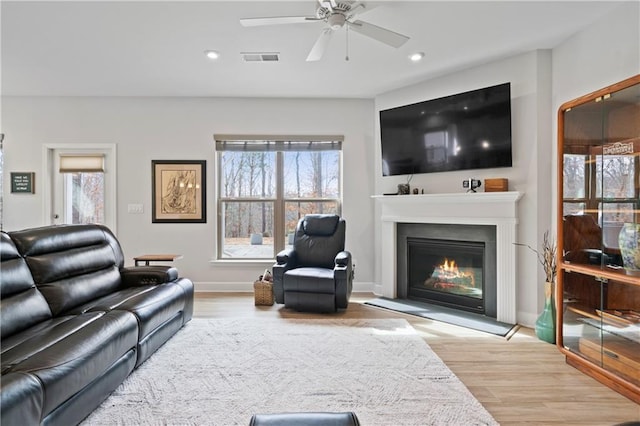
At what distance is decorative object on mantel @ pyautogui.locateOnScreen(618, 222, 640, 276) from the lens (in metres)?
2.16

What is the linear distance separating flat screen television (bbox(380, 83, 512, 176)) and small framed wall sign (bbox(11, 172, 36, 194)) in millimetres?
4831

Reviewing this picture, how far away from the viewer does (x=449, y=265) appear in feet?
13.0

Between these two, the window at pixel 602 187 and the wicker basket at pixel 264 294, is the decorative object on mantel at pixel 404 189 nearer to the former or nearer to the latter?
the window at pixel 602 187

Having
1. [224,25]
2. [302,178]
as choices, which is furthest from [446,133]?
[224,25]

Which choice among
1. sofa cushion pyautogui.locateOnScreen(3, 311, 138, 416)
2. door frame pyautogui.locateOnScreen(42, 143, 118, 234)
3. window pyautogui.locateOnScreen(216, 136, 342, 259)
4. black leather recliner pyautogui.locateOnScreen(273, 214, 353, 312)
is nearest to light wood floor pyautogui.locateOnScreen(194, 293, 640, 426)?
black leather recliner pyautogui.locateOnScreen(273, 214, 353, 312)

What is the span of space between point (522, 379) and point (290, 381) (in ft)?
5.21

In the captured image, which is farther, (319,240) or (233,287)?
(233,287)

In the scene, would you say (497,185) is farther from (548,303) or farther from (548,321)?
(548,321)

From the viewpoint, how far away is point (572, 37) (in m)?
3.02

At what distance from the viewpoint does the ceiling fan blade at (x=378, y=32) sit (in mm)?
2369

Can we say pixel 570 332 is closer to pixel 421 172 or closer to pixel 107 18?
pixel 421 172

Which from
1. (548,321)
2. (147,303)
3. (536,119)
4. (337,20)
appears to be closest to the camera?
(337,20)

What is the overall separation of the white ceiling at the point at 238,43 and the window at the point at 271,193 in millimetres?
943

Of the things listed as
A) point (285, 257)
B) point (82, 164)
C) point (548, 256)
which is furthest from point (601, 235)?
point (82, 164)
